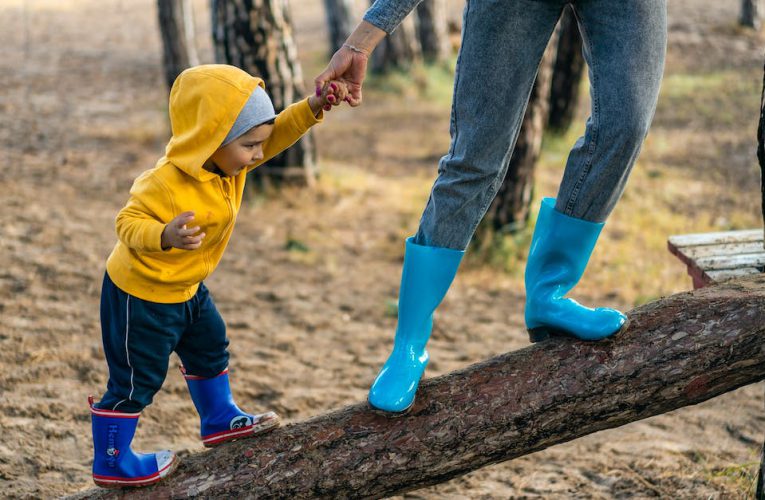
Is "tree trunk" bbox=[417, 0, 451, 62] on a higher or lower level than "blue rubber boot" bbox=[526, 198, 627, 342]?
lower

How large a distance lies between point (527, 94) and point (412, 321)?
2.48ft

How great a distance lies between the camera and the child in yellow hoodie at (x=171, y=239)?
2.45 m

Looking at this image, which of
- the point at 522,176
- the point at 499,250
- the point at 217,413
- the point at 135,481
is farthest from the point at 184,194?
the point at 522,176

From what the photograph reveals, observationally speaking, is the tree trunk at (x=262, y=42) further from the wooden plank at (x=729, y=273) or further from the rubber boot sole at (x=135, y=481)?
the rubber boot sole at (x=135, y=481)

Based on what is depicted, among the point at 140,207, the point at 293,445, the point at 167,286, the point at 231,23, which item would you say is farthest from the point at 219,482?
the point at 231,23

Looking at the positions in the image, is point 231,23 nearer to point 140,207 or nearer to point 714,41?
point 140,207

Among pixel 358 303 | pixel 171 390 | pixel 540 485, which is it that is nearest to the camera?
pixel 540 485

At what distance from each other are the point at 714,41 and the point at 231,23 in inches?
344

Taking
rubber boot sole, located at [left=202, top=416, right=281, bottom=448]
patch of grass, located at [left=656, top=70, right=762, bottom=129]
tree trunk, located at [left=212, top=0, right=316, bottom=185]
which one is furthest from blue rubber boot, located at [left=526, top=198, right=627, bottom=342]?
patch of grass, located at [left=656, top=70, right=762, bottom=129]

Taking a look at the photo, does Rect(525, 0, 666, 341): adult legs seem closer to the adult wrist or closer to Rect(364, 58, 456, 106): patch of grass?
the adult wrist

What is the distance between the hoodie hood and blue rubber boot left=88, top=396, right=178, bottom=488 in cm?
75

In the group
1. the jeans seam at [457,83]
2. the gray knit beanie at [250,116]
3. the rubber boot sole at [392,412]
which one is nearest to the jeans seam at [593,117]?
the jeans seam at [457,83]

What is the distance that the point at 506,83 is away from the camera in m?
2.53

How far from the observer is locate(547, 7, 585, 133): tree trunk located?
849cm
